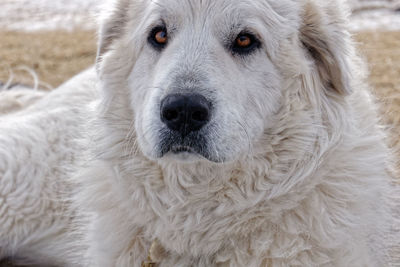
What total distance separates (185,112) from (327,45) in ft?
3.09

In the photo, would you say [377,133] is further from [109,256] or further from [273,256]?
[109,256]

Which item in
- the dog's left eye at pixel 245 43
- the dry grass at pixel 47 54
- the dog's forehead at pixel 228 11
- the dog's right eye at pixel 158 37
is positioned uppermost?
the dog's forehead at pixel 228 11

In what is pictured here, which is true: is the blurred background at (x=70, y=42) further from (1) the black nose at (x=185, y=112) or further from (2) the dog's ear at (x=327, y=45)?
(1) the black nose at (x=185, y=112)

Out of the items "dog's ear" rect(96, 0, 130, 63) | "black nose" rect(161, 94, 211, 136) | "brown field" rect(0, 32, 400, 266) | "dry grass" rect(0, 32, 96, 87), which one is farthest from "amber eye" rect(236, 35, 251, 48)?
"dry grass" rect(0, 32, 96, 87)

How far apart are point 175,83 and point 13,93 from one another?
2728 millimetres

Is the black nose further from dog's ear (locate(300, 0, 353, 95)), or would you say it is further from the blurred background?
the blurred background

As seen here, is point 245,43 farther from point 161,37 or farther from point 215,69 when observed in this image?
point 161,37

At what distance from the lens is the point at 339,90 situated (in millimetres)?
2936

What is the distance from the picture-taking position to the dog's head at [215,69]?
2.56 metres

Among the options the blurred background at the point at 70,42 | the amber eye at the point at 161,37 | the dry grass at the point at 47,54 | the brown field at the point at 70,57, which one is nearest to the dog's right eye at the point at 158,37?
the amber eye at the point at 161,37

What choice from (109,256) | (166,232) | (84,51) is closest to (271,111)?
(166,232)

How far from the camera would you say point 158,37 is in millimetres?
2918

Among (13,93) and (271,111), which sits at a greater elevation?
(271,111)

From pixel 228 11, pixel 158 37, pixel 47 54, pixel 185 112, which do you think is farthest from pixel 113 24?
pixel 47 54
